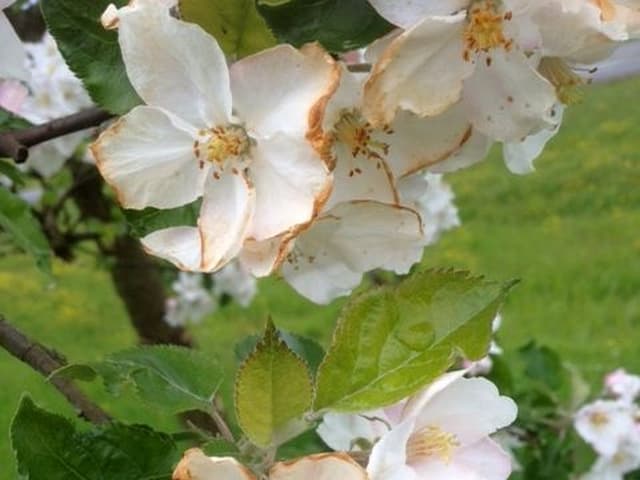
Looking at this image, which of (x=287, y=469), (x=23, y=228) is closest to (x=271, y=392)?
(x=287, y=469)

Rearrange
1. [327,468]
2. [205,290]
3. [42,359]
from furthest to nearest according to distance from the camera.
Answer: [205,290], [42,359], [327,468]

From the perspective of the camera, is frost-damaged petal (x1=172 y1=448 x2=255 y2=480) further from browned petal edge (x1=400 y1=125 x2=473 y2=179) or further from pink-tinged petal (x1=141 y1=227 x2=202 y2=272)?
browned petal edge (x1=400 y1=125 x2=473 y2=179)

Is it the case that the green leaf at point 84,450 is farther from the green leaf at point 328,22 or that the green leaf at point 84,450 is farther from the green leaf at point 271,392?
the green leaf at point 328,22

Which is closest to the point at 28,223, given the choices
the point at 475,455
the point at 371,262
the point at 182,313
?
the point at 371,262

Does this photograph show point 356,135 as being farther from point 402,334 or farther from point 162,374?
point 162,374

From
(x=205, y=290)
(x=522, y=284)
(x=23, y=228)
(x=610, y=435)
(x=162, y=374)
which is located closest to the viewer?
(x=162, y=374)

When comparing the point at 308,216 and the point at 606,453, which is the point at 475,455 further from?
the point at 606,453

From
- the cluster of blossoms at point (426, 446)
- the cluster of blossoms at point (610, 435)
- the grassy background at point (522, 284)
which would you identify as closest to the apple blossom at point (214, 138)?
the cluster of blossoms at point (426, 446)

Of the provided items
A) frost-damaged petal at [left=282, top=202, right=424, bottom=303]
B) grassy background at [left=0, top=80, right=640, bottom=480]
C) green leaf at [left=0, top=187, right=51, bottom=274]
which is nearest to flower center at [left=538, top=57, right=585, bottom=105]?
frost-damaged petal at [left=282, top=202, right=424, bottom=303]
